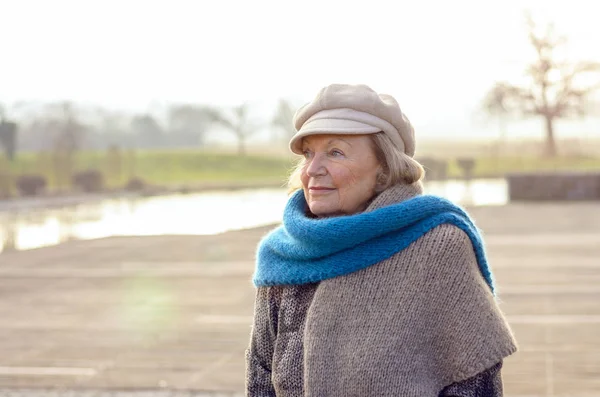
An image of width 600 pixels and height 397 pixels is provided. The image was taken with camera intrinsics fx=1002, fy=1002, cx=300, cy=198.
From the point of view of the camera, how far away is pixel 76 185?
3459 centimetres

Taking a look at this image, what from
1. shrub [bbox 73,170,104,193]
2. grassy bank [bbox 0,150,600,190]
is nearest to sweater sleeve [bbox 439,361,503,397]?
shrub [bbox 73,170,104,193]

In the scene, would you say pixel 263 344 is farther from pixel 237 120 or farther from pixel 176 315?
pixel 237 120

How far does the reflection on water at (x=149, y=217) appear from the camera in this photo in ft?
58.1

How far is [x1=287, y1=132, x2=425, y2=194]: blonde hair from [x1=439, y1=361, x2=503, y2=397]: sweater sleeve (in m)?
0.52

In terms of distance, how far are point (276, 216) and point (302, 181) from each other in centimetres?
1867

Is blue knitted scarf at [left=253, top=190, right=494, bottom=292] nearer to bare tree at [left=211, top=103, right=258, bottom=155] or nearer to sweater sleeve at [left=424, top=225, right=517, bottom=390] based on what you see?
sweater sleeve at [left=424, top=225, right=517, bottom=390]

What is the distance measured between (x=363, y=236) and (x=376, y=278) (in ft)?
0.35

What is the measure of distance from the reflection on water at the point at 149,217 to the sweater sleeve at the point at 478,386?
13.1 m

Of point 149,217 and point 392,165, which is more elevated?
point 392,165

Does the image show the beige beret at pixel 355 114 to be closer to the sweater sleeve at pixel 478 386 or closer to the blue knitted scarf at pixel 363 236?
the blue knitted scarf at pixel 363 236

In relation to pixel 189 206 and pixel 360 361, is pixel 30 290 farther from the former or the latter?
pixel 189 206

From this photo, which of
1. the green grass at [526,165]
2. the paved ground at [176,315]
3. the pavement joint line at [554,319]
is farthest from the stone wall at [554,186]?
the green grass at [526,165]

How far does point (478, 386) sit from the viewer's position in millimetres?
2467

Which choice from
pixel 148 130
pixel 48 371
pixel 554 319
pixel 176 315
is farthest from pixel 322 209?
pixel 148 130
